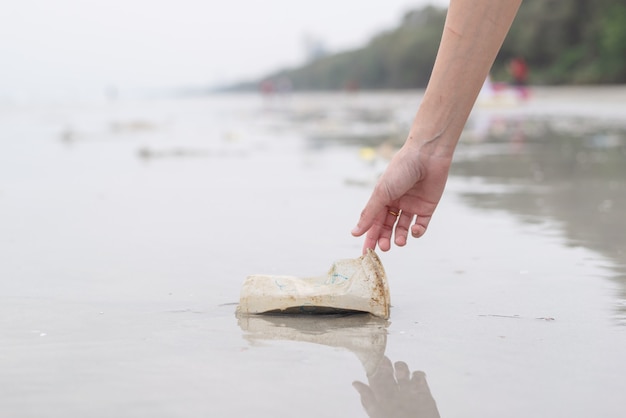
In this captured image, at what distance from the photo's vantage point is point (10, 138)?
1102 cm

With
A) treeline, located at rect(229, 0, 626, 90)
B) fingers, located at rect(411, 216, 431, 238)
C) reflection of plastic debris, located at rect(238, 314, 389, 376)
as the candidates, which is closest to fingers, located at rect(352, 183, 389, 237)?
fingers, located at rect(411, 216, 431, 238)

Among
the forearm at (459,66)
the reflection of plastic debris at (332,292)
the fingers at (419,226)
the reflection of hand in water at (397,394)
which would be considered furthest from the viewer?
the reflection of plastic debris at (332,292)

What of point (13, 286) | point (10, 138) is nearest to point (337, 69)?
point (10, 138)

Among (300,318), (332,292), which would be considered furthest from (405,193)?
(300,318)

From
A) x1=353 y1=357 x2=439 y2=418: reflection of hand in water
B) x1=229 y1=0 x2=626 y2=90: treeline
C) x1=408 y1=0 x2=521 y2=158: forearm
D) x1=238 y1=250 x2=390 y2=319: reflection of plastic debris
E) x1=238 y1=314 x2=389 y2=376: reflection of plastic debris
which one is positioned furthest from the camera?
x1=229 y1=0 x2=626 y2=90: treeline

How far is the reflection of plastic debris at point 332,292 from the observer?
2.33m

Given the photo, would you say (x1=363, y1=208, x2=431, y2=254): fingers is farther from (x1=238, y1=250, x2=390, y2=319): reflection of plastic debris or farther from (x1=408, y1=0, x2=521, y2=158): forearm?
(x1=408, y1=0, x2=521, y2=158): forearm

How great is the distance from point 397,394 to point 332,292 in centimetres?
69

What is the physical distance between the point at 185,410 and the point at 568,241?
230 centimetres

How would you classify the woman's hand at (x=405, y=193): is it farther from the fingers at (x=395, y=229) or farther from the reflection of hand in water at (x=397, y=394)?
the reflection of hand in water at (x=397, y=394)

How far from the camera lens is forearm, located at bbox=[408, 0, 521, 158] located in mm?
1905

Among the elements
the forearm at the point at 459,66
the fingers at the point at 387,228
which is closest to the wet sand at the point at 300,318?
the fingers at the point at 387,228

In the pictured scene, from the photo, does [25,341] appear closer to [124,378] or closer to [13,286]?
[124,378]

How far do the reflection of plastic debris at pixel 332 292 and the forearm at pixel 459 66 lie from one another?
0.46 metres
